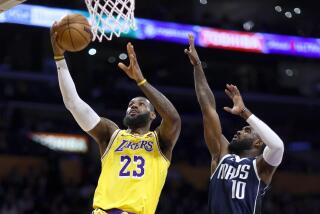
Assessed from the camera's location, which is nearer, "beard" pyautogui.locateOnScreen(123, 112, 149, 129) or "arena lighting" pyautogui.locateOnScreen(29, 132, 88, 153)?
"beard" pyautogui.locateOnScreen(123, 112, 149, 129)

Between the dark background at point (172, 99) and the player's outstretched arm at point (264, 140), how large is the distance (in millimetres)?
9133

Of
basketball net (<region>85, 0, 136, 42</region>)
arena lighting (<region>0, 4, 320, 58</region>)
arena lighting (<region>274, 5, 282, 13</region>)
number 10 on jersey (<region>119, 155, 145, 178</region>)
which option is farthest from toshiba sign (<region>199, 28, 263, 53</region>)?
number 10 on jersey (<region>119, 155, 145, 178</region>)

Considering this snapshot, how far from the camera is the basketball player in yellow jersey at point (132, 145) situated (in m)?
5.34

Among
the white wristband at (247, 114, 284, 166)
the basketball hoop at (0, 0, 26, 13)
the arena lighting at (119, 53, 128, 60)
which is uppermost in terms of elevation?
the basketball hoop at (0, 0, 26, 13)

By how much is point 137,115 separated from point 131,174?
1.72ft

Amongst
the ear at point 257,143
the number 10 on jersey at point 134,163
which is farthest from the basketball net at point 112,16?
the ear at point 257,143

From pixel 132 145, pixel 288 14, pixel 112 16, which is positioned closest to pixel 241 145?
pixel 132 145

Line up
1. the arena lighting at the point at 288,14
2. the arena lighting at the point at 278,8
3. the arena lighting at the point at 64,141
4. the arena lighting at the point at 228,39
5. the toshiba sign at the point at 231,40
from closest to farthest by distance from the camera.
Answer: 1. the arena lighting at the point at 228,39
2. the toshiba sign at the point at 231,40
3. the arena lighting at the point at 64,141
4. the arena lighting at the point at 288,14
5. the arena lighting at the point at 278,8

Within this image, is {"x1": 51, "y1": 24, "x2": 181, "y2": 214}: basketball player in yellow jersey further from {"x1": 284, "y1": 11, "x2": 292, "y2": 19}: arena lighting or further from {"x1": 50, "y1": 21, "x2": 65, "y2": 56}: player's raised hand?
{"x1": 284, "y1": 11, "x2": 292, "y2": 19}: arena lighting

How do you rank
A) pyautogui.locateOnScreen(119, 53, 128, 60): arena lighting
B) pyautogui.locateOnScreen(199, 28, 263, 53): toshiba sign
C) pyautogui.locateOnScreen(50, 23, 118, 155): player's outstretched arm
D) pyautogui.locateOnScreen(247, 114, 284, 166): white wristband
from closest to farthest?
1. pyautogui.locateOnScreen(247, 114, 284, 166): white wristband
2. pyautogui.locateOnScreen(50, 23, 118, 155): player's outstretched arm
3. pyautogui.locateOnScreen(199, 28, 263, 53): toshiba sign
4. pyautogui.locateOnScreen(119, 53, 128, 60): arena lighting

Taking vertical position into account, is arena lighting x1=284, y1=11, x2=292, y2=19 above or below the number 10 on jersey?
above

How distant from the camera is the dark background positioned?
15.5 m

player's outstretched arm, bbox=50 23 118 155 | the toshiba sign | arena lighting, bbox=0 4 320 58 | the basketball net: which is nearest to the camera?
player's outstretched arm, bbox=50 23 118 155

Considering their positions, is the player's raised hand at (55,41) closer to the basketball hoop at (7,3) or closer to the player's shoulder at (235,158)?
the basketball hoop at (7,3)
